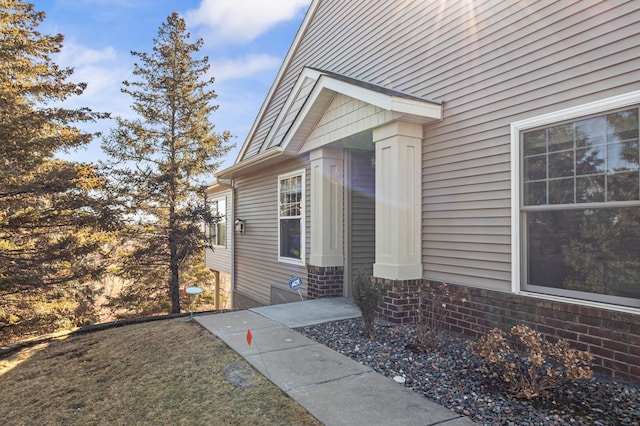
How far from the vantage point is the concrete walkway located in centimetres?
291

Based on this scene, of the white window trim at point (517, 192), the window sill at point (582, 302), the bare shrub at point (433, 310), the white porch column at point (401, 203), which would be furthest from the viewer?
the white porch column at point (401, 203)

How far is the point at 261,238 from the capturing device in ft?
Answer: 35.0

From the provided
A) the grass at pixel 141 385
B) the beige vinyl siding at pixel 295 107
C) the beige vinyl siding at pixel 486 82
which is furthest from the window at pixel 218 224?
the beige vinyl siding at pixel 486 82

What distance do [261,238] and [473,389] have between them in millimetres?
7920

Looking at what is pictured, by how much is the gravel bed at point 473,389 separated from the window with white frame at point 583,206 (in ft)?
3.03

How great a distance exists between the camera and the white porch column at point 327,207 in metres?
7.49

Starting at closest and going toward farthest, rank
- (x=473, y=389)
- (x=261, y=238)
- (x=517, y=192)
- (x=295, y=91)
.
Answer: (x=473, y=389)
(x=517, y=192)
(x=295, y=91)
(x=261, y=238)

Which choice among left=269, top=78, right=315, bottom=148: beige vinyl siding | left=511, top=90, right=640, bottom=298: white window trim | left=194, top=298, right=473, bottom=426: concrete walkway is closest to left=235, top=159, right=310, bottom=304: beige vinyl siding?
left=269, top=78, right=315, bottom=148: beige vinyl siding

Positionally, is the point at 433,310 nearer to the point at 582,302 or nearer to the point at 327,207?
the point at 582,302

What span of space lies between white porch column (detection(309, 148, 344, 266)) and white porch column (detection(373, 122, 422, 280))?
1879mm

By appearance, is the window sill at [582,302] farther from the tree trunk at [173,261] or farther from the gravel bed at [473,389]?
the tree trunk at [173,261]

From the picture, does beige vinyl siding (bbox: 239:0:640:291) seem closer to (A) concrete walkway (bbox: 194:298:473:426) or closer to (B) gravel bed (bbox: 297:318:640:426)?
(B) gravel bed (bbox: 297:318:640:426)

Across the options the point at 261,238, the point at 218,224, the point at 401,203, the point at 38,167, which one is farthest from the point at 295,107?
the point at 38,167

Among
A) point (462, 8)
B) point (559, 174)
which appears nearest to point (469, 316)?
point (559, 174)
